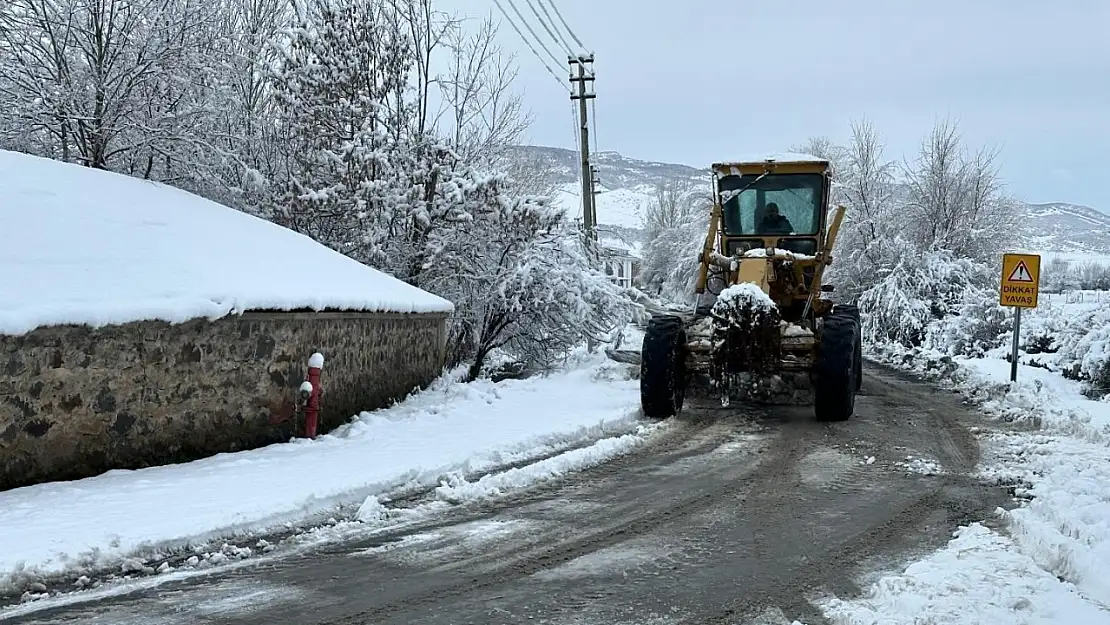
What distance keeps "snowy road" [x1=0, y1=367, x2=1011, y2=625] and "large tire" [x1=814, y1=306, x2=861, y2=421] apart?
5.78 ft

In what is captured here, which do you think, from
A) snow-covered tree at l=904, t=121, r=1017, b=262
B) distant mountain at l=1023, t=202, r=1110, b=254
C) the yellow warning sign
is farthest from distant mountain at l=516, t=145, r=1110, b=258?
the yellow warning sign

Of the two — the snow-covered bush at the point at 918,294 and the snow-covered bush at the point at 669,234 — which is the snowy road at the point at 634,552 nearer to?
the snow-covered bush at the point at 918,294

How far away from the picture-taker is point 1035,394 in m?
13.0

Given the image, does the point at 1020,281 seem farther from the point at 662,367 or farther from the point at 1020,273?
the point at 662,367

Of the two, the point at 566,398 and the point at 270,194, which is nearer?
the point at 566,398

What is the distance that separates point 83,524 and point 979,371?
15.5 metres

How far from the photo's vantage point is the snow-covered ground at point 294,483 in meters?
5.20

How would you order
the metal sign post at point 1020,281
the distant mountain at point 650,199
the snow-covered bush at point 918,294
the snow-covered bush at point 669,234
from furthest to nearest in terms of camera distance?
the distant mountain at point 650,199
the snow-covered bush at point 669,234
the snow-covered bush at point 918,294
the metal sign post at point 1020,281

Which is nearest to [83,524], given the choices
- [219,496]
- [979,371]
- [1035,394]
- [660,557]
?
A: [219,496]

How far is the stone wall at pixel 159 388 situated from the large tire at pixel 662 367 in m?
3.30

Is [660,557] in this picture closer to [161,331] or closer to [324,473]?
[324,473]

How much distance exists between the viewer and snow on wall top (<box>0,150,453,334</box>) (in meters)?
6.84

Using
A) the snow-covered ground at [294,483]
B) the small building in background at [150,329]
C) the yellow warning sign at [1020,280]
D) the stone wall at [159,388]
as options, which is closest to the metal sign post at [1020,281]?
the yellow warning sign at [1020,280]

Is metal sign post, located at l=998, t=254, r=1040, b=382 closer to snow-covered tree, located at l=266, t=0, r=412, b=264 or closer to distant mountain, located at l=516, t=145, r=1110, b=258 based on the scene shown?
snow-covered tree, located at l=266, t=0, r=412, b=264
